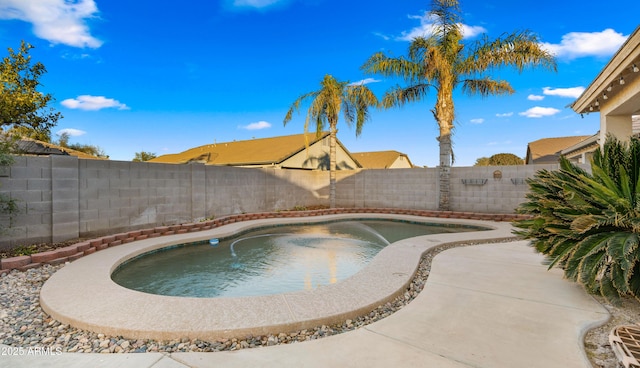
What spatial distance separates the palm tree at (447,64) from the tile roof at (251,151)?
584cm

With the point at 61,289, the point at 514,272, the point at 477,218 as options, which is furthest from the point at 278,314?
the point at 477,218

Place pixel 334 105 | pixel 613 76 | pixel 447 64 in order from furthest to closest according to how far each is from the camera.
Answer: pixel 334 105, pixel 447 64, pixel 613 76

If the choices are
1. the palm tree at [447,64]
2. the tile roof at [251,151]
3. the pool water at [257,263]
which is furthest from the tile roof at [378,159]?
the pool water at [257,263]

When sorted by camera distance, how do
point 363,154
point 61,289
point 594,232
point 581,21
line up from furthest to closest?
1. point 363,154
2. point 581,21
3. point 61,289
4. point 594,232

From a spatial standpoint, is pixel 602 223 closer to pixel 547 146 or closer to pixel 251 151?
pixel 251 151

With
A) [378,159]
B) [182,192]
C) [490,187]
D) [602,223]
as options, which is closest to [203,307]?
[602,223]

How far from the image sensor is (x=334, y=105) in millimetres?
14461

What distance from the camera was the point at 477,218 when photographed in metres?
11.9

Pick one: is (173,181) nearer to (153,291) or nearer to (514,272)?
(153,291)

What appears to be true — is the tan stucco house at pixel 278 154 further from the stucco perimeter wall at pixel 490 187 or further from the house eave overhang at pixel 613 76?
the house eave overhang at pixel 613 76

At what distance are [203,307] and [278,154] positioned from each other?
16.9m

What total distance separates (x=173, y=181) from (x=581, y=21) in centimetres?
1526

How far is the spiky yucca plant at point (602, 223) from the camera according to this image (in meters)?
3.46

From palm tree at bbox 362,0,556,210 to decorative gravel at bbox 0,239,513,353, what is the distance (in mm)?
10610
